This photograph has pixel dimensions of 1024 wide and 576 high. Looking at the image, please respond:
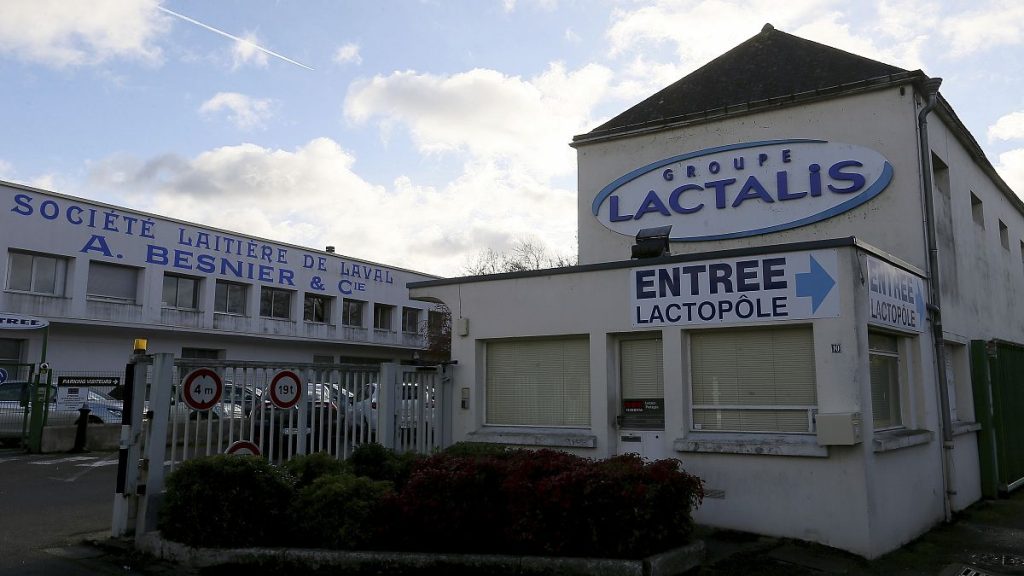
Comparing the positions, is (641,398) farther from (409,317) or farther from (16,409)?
(409,317)

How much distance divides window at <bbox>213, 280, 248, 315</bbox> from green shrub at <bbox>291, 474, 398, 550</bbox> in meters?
29.1

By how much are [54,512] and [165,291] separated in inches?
969

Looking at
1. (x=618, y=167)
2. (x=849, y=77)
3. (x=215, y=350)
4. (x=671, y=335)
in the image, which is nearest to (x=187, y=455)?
(x=671, y=335)

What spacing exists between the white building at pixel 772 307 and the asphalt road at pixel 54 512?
495 cm

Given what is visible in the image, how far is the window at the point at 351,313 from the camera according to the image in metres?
42.1

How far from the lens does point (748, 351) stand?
31.4 feet

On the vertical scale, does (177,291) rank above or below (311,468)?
above

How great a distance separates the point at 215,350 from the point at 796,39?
29.3m

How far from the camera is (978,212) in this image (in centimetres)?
1504

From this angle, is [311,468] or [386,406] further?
[386,406]

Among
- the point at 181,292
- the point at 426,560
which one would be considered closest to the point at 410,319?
the point at 181,292

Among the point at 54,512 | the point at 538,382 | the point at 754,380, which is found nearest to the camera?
the point at 754,380

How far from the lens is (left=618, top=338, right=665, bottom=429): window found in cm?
1008

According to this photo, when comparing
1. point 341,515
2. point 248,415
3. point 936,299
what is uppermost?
point 936,299
